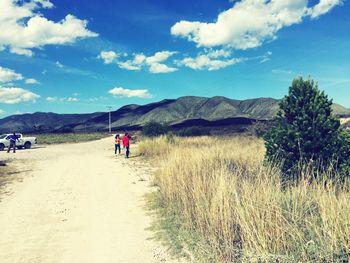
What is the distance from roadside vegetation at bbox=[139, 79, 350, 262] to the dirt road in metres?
0.73

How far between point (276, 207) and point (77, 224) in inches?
170

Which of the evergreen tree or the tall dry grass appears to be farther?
the evergreen tree

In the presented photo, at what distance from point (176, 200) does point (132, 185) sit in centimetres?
434

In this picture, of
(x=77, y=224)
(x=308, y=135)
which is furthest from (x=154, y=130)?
(x=77, y=224)

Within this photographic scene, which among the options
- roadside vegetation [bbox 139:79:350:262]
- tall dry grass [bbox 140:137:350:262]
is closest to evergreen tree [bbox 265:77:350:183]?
roadside vegetation [bbox 139:79:350:262]

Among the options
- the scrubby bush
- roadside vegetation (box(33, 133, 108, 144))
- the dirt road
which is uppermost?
the scrubby bush

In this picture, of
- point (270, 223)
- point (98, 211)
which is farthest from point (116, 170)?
point (270, 223)

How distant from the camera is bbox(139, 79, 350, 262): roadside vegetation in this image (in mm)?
Answer: 4223

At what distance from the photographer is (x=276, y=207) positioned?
4.70m

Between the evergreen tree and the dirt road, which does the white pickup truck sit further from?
the evergreen tree

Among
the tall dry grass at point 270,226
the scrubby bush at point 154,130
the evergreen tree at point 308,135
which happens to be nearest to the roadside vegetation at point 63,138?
the scrubby bush at point 154,130

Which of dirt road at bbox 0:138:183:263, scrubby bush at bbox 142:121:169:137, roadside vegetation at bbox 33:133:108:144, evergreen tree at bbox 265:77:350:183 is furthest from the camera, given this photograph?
roadside vegetation at bbox 33:133:108:144

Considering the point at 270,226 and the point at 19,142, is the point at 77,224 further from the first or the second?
the point at 19,142

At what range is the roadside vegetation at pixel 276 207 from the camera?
4223 millimetres
